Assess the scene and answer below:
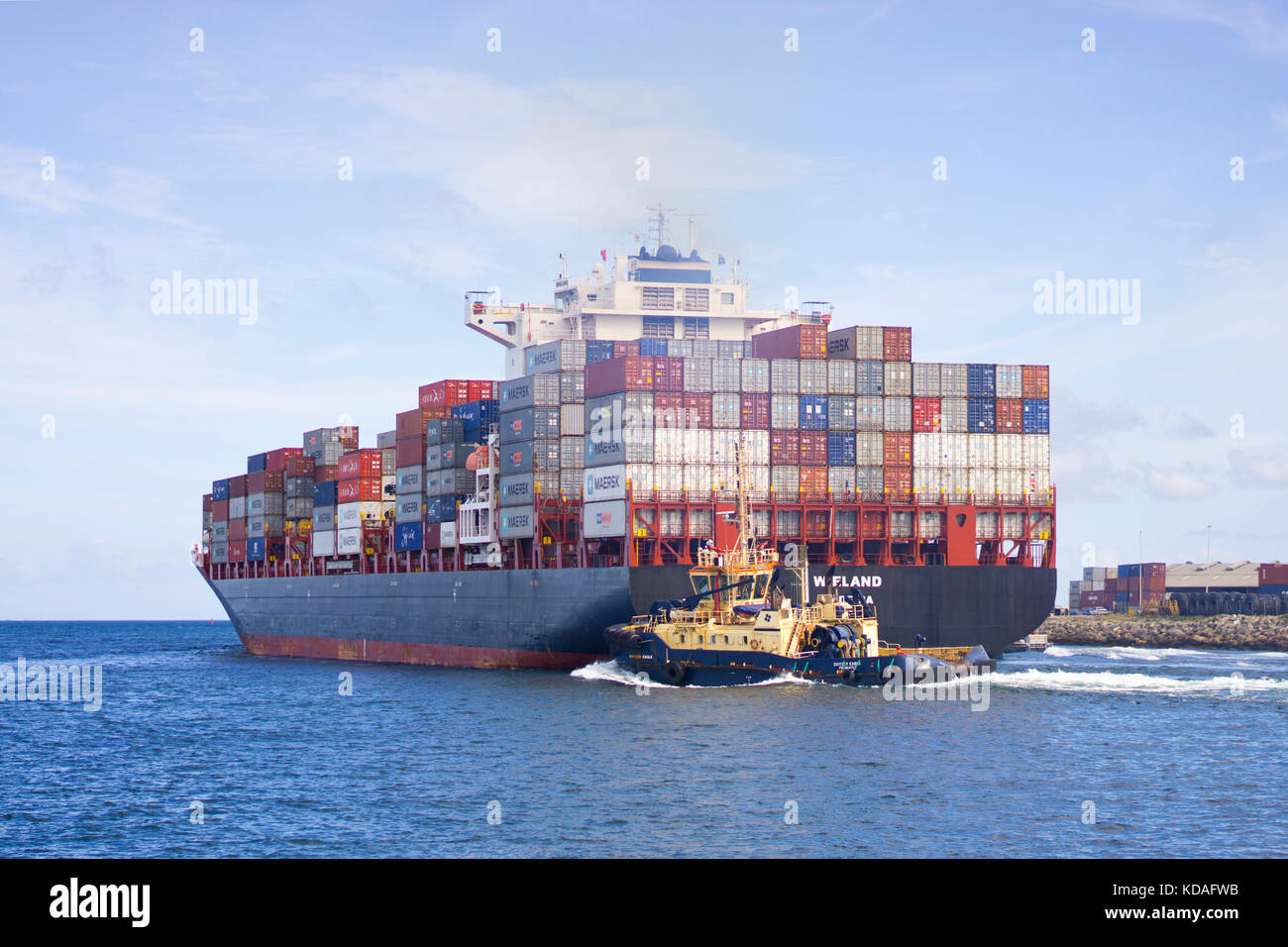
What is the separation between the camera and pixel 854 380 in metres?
67.6

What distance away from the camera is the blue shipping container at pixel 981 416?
67938mm

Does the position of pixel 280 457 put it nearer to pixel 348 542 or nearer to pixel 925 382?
pixel 348 542

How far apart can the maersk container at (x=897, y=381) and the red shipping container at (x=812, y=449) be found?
4.63m

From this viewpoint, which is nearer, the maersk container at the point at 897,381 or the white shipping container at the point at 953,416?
the white shipping container at the point at 953,416

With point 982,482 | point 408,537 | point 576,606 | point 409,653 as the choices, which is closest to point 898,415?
point 982,482

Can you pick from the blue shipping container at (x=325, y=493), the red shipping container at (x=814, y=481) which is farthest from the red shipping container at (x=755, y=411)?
the blue shipping container at (x=325, y=493)

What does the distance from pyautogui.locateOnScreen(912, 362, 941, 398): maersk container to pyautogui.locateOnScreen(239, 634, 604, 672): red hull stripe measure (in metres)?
22.5

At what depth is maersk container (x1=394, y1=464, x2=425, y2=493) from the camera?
8375 centimetres

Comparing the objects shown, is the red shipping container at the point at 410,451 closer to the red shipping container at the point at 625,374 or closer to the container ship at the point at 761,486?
the container ship at the point at 761,486

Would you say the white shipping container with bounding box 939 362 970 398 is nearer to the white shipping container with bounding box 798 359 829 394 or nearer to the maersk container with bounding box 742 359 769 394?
the white shipping container with bounding box 798 359 829 394

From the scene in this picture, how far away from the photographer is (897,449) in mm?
67062

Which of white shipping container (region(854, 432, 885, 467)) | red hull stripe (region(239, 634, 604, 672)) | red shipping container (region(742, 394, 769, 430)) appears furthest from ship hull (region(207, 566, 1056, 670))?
red shipping container (region(742, 394, 769, 430))
